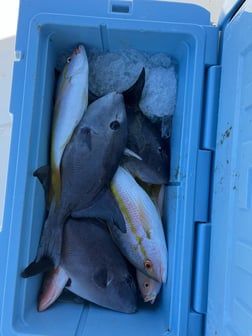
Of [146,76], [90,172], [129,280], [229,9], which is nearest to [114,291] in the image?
[129,280]

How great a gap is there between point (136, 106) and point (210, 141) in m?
0.22

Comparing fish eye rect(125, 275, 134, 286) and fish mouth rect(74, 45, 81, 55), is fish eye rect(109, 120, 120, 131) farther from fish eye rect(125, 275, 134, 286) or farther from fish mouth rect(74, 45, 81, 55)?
fish eye rect(125, 275, 134, 286)

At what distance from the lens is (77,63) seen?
36.2 inches

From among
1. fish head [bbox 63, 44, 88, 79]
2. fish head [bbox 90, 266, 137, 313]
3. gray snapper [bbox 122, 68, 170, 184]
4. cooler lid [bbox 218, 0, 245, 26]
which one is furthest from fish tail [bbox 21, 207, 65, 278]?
cooler lid [bbox 218, 0, 245, 26]

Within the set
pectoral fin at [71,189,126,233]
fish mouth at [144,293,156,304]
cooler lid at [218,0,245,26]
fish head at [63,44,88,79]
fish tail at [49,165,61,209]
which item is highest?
cooler lid at [218,0,245,26]

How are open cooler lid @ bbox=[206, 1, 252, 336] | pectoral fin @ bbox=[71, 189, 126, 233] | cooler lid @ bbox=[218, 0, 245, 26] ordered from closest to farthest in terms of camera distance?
1. open cooler lid @ bbox=[206, 1, 252, 336]
2. cooler lid @ bbox=[218, 0, 245, 26]
3. pectoral fin @ bbox=[71, 189, 126, 233]

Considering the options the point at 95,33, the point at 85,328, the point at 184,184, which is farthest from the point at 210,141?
the point at 85,328

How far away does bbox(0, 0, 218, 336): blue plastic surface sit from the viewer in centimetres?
83

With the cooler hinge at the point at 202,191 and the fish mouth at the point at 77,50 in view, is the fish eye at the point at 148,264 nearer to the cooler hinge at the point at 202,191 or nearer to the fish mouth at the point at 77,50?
the cooler hinge at the point at 202,191

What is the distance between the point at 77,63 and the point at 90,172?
253 millimetres

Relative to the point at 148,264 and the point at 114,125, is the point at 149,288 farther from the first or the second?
the point at 114,125

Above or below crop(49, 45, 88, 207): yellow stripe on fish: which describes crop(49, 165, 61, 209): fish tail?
below

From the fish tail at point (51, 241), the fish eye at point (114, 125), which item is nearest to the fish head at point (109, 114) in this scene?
the fish eye at point (114, 125)

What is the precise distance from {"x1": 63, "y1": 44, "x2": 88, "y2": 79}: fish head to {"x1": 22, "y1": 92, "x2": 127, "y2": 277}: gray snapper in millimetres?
94
